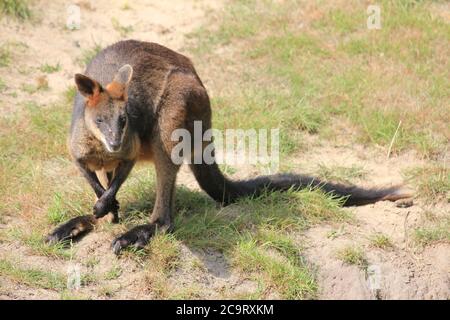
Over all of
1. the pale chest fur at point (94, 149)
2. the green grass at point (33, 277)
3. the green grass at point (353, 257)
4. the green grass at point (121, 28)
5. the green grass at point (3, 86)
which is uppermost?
the green grass at point (121, 28)

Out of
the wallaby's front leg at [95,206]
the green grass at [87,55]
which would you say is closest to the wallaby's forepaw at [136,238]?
the wallaby's front leg at [95,206]

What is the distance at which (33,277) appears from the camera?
5.89m

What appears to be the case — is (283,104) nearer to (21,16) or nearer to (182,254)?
(182,254)

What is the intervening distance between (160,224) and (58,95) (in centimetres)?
311

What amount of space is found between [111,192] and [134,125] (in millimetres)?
586

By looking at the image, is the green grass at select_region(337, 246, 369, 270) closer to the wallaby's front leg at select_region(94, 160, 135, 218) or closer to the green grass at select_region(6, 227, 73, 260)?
the wallaby's front leg at select_region(94, 160, 135, 218)

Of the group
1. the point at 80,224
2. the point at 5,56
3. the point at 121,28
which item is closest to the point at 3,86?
the point at 5,56

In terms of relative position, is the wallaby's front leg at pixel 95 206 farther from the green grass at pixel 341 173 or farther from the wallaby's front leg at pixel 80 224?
the green grass at pixel 341 173

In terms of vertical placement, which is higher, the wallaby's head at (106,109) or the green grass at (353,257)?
the wallaby's head at (106,109)

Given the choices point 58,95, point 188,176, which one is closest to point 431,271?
point 188,176

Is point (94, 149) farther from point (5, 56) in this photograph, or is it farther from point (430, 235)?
point (5, 56)

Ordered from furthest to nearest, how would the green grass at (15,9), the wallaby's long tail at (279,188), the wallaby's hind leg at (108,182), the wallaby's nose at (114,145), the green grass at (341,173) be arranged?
1. the green grass at (15,9)
2. the green grass at (341,173)
3. the wallaby's long tail at (279,188)
4. the wallaby's hind leg at (108,182)
5. the wallaby's nose at (114,145)

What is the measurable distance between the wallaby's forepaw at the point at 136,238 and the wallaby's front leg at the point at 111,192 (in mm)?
254

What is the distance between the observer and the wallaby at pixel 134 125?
6008 millimetres
